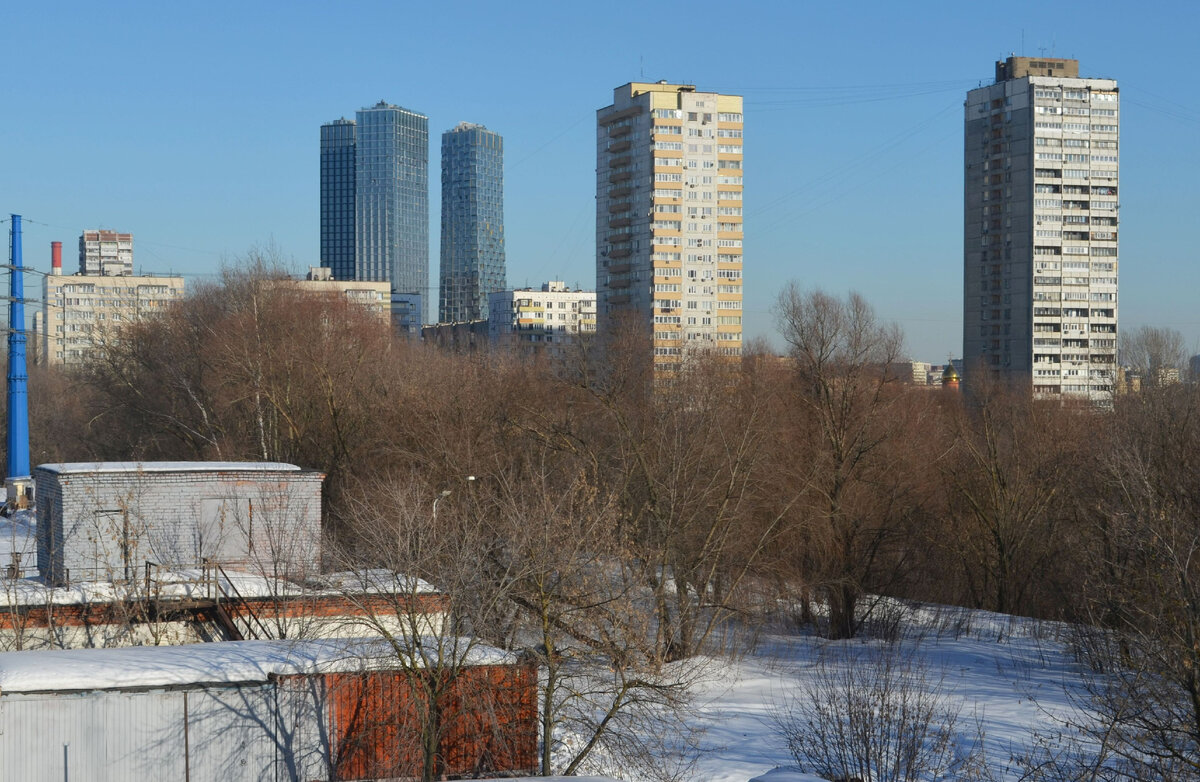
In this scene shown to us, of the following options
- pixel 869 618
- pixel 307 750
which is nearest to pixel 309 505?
pixel 307 750

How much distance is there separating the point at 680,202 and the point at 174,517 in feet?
232

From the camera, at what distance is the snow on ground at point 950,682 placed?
18.0 metres

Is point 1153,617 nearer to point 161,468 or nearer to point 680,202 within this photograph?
point 161,468

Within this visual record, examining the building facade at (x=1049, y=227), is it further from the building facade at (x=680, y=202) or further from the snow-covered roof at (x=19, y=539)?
the snow-covered roof at (x=19, y=539)

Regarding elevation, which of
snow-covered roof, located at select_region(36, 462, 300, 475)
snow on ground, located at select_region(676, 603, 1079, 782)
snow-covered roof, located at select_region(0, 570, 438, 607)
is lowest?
snow on ground, located at select_region(676, 603, 1079, 782)

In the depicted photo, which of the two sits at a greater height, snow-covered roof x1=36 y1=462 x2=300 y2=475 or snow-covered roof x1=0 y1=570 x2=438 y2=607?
snow-covered roof x1=36 y1=462 x2=300 y2=475

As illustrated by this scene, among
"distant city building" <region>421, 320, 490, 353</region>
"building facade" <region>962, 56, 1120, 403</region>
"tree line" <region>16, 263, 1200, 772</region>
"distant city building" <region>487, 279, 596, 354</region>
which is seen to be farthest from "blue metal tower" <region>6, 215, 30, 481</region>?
"distant city building" <region>487, 279, 596, 354</region>

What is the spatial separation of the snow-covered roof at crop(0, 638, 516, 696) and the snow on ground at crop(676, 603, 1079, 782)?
542 cm

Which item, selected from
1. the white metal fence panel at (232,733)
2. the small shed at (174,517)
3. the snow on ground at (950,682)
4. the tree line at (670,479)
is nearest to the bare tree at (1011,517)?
the tree line at (670,479)

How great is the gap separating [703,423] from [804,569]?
5.41m

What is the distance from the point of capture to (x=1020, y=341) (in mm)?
82562

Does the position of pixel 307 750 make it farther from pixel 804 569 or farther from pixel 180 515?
pixel 804 569

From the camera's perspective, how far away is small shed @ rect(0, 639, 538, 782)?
1270 cm

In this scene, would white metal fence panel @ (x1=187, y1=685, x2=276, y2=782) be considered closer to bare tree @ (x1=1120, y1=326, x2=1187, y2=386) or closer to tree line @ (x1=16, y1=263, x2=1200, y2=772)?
tree line @ (x1=16, y1=263, x2=1200, y2=772)
